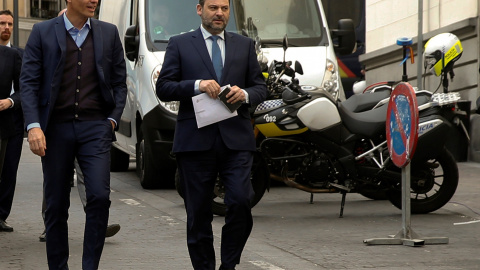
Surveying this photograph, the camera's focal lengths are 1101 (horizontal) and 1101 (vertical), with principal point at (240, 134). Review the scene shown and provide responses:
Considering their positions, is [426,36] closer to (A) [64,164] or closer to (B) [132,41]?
(B) [132,41]

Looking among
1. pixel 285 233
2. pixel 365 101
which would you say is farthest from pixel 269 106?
pixel 285 233

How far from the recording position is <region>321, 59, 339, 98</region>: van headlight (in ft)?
41.2

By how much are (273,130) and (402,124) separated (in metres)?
1.83

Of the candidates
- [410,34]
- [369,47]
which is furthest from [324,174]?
[369,47]

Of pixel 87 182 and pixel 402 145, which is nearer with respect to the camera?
pixel 87 182

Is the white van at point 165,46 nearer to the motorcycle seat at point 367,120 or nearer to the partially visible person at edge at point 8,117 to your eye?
the motorcycle seat at point 367,120

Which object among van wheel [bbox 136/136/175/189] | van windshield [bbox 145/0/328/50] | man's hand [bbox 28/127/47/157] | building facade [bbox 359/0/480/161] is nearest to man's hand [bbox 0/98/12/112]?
man's hand [bbox 28/127/47/157]

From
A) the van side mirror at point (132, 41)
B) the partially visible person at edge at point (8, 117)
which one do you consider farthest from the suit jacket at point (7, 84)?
the van side mirror at point (132, 41)

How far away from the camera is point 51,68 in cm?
644

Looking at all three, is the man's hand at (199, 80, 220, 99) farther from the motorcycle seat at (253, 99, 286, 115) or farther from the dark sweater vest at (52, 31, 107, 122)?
the motorcycle seat at (253, 99, 286, 115)

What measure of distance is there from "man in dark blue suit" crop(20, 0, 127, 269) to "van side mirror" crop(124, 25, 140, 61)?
6.39m

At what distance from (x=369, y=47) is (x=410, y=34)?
2.85m

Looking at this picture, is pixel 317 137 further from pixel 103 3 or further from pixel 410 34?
pixel 410 34

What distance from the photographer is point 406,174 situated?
28.1 feet
